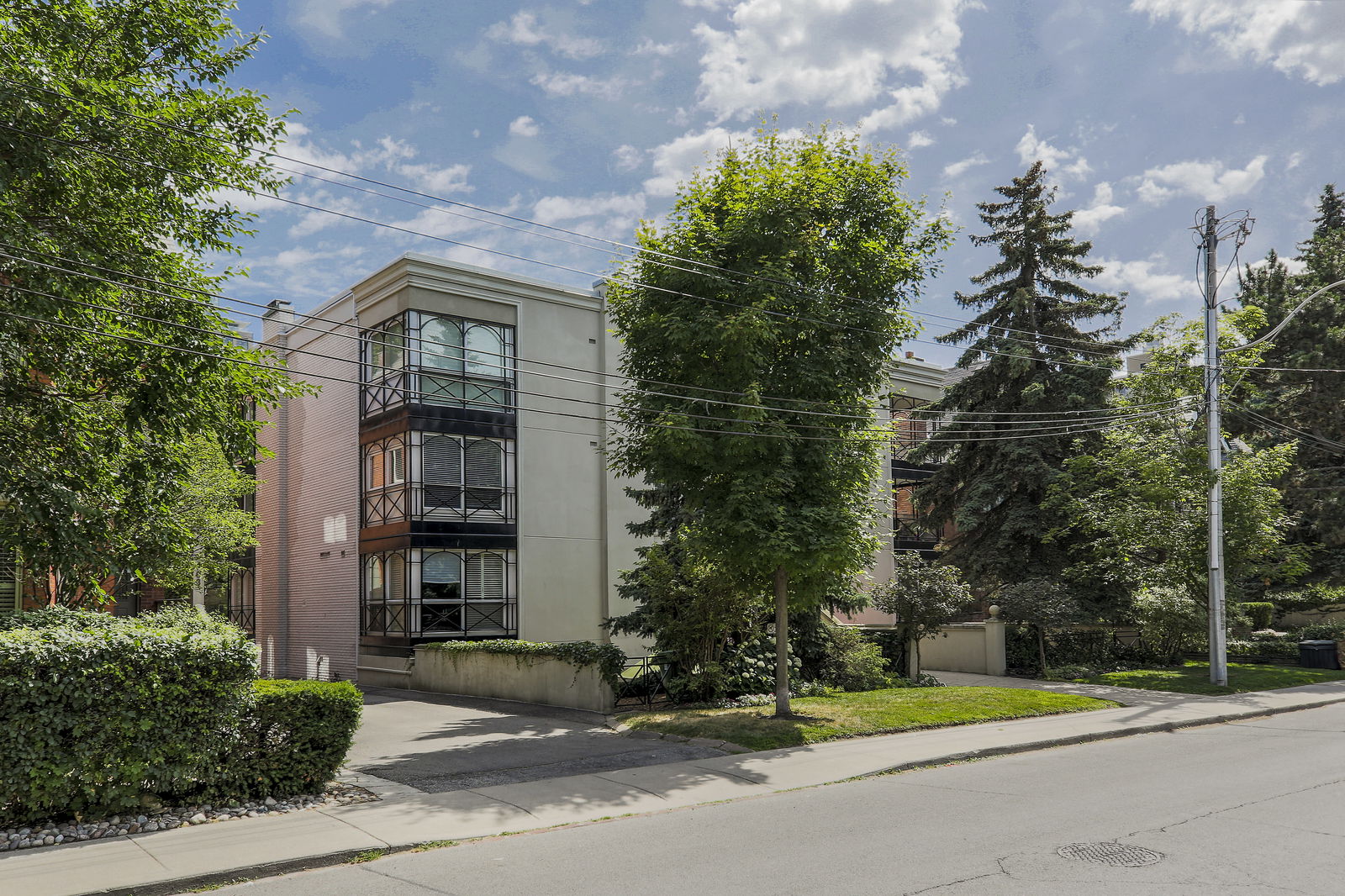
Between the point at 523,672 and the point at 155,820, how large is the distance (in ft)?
34.8

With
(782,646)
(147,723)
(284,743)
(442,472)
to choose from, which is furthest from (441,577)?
(147,723)

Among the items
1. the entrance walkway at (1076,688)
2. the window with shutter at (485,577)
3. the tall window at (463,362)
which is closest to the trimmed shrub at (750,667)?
the entrance walkway at (1076,688)

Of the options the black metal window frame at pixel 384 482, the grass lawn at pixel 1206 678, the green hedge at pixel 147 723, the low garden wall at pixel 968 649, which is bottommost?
the grass lawn at pixel 1206 678

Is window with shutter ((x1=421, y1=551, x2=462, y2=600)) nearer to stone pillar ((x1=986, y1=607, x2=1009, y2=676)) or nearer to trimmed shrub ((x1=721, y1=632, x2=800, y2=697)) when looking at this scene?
trimmed shrub ((x1=721, y1=632, x2=800, y2=697))

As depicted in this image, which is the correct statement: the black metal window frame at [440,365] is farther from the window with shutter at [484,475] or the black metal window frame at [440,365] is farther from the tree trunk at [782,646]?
the tree trunk at [782,646]

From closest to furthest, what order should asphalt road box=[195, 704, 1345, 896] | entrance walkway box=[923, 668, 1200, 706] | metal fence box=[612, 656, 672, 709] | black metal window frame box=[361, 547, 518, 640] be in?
asphalt road box=[195, 704, 1345, 896]
metal fence box=[612, 656, 672, 709]
entrance walkway box=[923, 668, 1200, 706]
black metal window frame box=[361, 547, 518, 640]

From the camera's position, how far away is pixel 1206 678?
22781mm

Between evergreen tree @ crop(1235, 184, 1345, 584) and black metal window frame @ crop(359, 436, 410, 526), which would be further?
evergreen tree @ crop(1235, 184, 1345, 584)

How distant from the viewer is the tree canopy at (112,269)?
1131cm

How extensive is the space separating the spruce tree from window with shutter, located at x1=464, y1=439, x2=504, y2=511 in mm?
13026

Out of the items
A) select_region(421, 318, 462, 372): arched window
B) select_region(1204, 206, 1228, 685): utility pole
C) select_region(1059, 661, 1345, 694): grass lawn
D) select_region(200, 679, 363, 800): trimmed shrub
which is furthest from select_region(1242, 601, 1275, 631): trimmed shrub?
select_region(200, 679, 363, 800): trimmed shrub

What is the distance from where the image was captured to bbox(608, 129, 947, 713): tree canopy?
14750 mm

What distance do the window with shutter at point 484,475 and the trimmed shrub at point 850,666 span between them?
1011 centimetres

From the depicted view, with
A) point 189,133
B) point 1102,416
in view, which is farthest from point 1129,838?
point 1102,416
